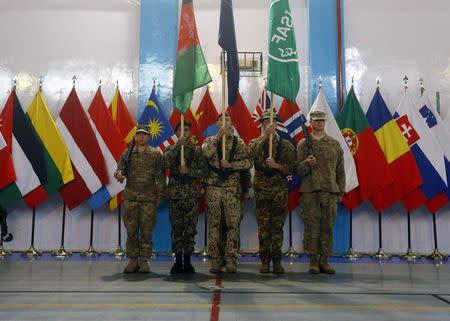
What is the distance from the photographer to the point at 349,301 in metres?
3.16

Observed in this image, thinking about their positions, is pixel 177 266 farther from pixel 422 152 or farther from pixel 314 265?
pixel 422 152

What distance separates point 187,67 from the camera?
4.65 metres

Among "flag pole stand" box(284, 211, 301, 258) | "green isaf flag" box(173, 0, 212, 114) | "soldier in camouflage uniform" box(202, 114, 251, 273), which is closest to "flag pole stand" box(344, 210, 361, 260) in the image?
"flag pole stand" box(284, 211, 301, 258)

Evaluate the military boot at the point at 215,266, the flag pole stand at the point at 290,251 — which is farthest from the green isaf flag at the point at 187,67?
the flag pole stand at the point at 290,251

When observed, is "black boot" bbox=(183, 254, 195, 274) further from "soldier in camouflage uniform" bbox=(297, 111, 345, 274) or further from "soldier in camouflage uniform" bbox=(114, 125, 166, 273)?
"soldier in camouflage uniform" bbox=(297, 111, 345, 274)

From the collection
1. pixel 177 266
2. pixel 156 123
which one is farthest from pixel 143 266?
pixel 156 123

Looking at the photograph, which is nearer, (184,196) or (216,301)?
(216,301)

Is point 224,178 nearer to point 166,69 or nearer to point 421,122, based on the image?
point 166,69

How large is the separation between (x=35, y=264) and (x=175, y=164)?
82.5 inches

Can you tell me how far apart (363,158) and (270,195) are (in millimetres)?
1962

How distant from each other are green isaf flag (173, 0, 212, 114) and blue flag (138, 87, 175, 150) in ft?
4.60

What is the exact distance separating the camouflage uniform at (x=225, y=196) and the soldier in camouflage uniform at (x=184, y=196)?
14 cm

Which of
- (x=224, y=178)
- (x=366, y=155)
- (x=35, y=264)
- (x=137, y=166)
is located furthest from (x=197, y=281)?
(x=366, y=155)

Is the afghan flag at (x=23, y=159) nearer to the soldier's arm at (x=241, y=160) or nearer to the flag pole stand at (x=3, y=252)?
the flag pole stand at (x=3, y=252)
